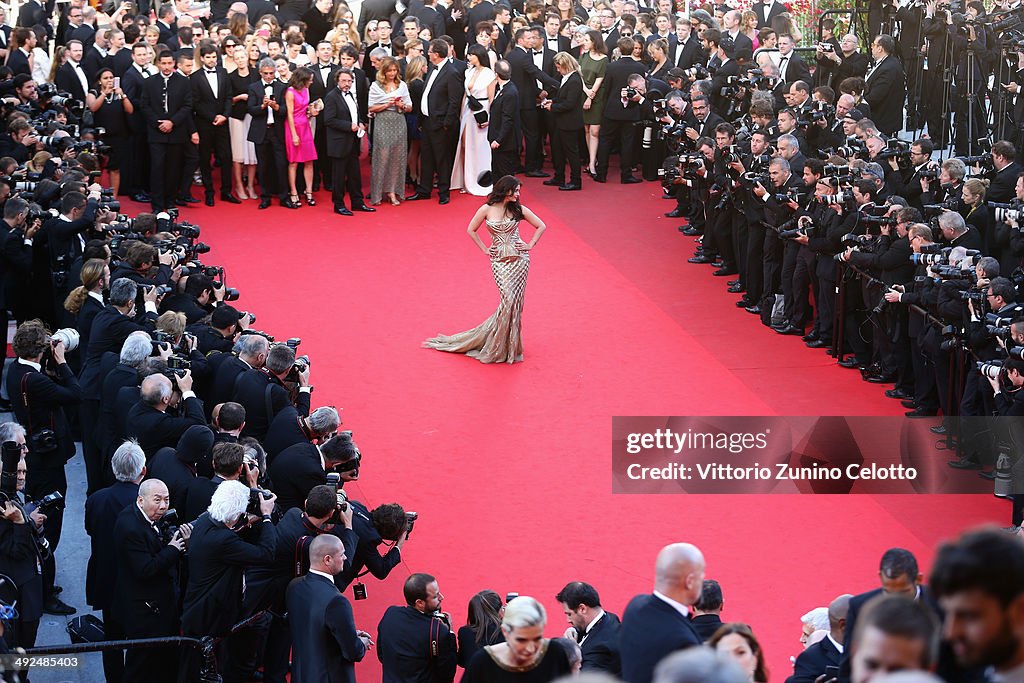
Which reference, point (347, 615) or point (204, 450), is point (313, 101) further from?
point (347, 615)

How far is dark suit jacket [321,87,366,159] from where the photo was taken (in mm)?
15648

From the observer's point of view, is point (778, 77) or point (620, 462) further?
point (778, 77)

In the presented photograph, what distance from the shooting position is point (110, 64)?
1585 cm

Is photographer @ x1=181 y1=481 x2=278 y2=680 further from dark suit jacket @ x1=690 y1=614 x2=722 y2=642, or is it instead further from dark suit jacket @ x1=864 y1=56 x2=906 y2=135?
dark suit jacket @ x1=864 y1=56 x2=906 y2=135

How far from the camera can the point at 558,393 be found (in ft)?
37.4

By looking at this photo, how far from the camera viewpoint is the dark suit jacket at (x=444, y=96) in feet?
52.9

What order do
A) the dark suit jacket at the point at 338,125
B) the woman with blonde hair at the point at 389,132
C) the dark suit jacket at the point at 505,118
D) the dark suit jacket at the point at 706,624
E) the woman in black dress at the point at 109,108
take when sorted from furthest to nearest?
the dark suit jacket at the point at 505,118 < the woman with blonde hair at the point at 389,132 < the dark suit jacket at the point at 338,125 < the woman in black dress at the point at 109,108 < the dark suit jacket at the point at 706,624

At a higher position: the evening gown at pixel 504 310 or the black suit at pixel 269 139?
the black suit at pixel 269 139

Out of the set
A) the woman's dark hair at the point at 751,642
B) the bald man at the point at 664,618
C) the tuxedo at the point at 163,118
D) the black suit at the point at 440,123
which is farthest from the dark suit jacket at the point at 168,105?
the woman's dark hair at the point at 751,642

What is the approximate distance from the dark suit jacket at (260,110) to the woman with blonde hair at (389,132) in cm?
104

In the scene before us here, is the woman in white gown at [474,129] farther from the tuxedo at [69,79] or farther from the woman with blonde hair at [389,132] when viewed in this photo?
the tuxedo at [69,79]

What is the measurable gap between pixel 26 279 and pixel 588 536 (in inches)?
207

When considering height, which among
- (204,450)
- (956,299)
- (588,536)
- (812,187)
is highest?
(812,187)

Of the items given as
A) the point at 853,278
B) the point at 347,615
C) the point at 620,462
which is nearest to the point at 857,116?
the point at 853,278
